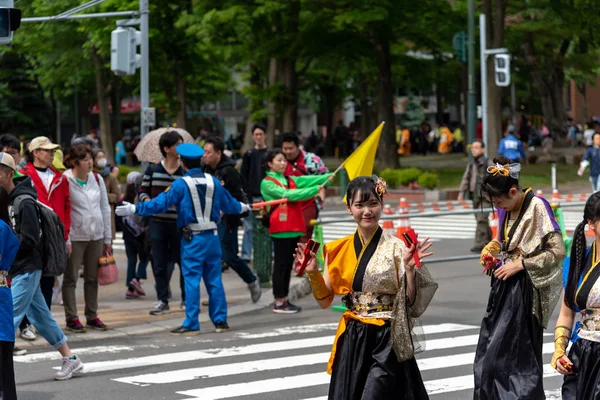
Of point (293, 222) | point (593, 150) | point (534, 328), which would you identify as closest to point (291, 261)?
point (293, 222)

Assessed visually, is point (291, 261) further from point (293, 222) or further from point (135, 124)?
point (135, 124)

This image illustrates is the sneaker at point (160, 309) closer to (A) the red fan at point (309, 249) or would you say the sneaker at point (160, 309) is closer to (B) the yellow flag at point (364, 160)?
(B) the yellow flag at point (364, 160)

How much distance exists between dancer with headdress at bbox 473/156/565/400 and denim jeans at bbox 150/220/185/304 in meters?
6.10

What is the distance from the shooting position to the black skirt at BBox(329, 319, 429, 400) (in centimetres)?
605

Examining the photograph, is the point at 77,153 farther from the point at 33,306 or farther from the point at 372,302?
the point at 372,302

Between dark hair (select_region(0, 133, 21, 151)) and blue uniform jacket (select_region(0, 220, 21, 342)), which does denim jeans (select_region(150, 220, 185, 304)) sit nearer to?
dark hair (select_region(0, 133, 21, 151))

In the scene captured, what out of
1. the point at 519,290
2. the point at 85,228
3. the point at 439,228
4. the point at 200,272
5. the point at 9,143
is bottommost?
the point at 439,228

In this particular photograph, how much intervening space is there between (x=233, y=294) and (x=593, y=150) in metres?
11.3

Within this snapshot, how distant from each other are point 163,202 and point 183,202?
0.76ft

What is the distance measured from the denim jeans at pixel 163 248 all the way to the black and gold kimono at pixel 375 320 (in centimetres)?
634

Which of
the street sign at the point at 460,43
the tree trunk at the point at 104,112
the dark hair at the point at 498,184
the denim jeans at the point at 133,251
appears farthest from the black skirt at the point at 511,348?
the tree trunk at the point at 104,112

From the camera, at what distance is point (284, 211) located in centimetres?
1271

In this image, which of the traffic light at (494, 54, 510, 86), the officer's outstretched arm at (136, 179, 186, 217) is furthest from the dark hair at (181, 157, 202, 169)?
the traffic light at (494, 54, 510, 86)

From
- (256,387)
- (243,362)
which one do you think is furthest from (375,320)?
(243,362)
